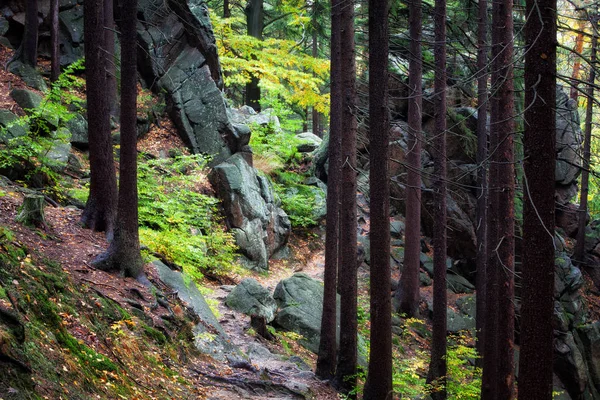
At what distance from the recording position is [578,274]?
66.7 feet

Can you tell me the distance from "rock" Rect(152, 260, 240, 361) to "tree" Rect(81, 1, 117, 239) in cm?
150

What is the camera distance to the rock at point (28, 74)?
51.5 ft

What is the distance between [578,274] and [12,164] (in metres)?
20.2

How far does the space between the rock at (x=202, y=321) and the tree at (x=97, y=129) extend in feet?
4.91

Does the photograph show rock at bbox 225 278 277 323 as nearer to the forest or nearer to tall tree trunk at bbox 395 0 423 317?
the forest

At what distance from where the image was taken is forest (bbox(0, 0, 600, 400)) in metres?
5.85

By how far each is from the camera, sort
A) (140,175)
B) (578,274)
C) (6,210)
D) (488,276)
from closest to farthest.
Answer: (6,210), (488,276), (140,175), (578,274)

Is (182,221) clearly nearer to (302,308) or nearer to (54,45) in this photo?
(302,308)

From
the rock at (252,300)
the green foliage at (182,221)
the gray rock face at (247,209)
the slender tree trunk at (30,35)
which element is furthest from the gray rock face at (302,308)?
Result: the slender tree trunk at (30,35)

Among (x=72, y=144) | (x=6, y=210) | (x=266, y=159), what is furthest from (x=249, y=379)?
(x=266, y=159)

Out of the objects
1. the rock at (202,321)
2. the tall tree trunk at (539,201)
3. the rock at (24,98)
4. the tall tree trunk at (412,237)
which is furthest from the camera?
the tall tree trunk at (412,237)

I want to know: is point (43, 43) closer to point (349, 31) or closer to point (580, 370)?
point (349, 31)

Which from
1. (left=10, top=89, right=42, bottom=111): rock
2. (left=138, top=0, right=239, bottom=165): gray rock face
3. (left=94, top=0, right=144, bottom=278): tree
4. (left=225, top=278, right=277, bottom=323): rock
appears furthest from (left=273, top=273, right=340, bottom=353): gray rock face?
(left=10, top=89, right=42, bottom=111): rock

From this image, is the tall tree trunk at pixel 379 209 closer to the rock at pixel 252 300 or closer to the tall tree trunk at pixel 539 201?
the tall tree trunk at pixel 539 201
